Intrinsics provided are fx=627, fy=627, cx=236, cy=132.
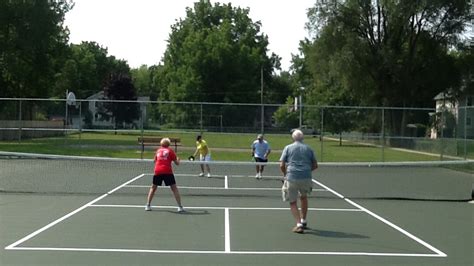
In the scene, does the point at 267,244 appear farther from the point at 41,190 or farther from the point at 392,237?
the point at 41,190

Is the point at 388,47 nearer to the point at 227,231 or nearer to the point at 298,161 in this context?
the point at 298,161

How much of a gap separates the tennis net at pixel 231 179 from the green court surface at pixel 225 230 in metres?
0.87

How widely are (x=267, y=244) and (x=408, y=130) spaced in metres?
29.9

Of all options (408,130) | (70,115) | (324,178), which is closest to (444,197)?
(324,178)

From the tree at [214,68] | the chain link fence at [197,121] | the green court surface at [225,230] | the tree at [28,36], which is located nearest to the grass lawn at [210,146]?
the chain link fence at [197,121]

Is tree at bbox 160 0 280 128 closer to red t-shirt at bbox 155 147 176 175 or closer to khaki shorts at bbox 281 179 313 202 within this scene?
red t-shirt at bbox 155 147 176 175

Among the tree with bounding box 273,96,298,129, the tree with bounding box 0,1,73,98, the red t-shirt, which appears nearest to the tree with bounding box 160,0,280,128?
the tree with bounding box 0,1,73,98

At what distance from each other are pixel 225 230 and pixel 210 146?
19.9 meters

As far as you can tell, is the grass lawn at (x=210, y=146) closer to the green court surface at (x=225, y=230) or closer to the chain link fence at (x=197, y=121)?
the chain link fence at (x=197, y=121)

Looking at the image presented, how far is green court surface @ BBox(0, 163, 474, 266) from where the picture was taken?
350 inches

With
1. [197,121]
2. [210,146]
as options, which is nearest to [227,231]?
[197,121]

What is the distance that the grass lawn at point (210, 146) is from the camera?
28550 millimetres

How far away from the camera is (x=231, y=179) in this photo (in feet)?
75.8

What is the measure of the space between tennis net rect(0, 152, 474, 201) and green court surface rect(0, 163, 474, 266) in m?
0.87
